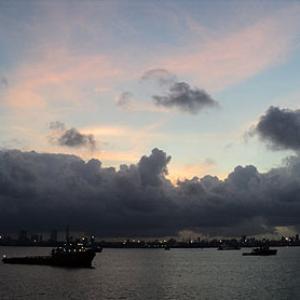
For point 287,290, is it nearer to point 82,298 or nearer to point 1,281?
point 82,298

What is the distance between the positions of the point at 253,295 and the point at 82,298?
43033 mm

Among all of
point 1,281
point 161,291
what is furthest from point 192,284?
point 1,281

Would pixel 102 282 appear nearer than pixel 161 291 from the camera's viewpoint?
No

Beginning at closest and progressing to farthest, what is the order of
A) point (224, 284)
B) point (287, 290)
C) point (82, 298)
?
point (82, 298) → point (287, 290) → point (224, 284)

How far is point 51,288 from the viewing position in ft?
490

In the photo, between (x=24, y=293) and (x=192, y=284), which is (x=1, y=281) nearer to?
(x=24, y=293)

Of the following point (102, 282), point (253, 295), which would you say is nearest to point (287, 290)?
point (253, 295)

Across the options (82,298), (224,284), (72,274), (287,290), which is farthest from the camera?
(72,274)

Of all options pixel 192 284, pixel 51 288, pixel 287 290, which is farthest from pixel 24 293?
pixel 287 290

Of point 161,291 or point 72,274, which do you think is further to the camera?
point 72,274

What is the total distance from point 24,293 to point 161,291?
3665cm

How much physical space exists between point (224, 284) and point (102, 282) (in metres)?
39.3

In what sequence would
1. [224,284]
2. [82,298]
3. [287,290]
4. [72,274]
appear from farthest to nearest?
[72,274] → [224,284] → [287,290] → [82,298]

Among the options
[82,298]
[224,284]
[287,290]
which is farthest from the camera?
[224,284]
